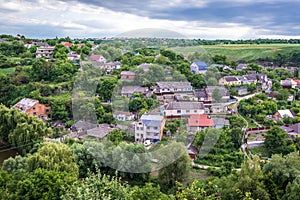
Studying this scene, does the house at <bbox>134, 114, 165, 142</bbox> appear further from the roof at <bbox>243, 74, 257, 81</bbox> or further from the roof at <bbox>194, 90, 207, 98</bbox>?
the roof at <bbox>243, 74, 257, 81</bbox>

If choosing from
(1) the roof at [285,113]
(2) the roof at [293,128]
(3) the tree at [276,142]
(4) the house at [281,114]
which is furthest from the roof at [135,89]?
(1) the roof at [285,113]

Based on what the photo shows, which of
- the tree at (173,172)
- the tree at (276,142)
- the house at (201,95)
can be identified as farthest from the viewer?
the tree at (276,142)

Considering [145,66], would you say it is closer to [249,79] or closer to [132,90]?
[132,90]

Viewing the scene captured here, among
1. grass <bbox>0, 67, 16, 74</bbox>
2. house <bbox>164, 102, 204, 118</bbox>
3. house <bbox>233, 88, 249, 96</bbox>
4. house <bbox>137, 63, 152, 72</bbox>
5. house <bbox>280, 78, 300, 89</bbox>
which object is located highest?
house <bbox>137, 63, 152, 72</bbox>

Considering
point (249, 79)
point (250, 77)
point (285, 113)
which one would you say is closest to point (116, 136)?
point (285, 113)

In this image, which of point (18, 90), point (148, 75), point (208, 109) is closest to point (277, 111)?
point (208, 109)

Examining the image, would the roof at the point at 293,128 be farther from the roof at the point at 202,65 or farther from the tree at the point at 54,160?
the tree at the point at 54,160

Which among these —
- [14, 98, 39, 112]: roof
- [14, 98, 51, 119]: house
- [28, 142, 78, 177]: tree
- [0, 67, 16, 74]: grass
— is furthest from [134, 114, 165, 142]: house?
[0, 67, 16, 74]: grass
